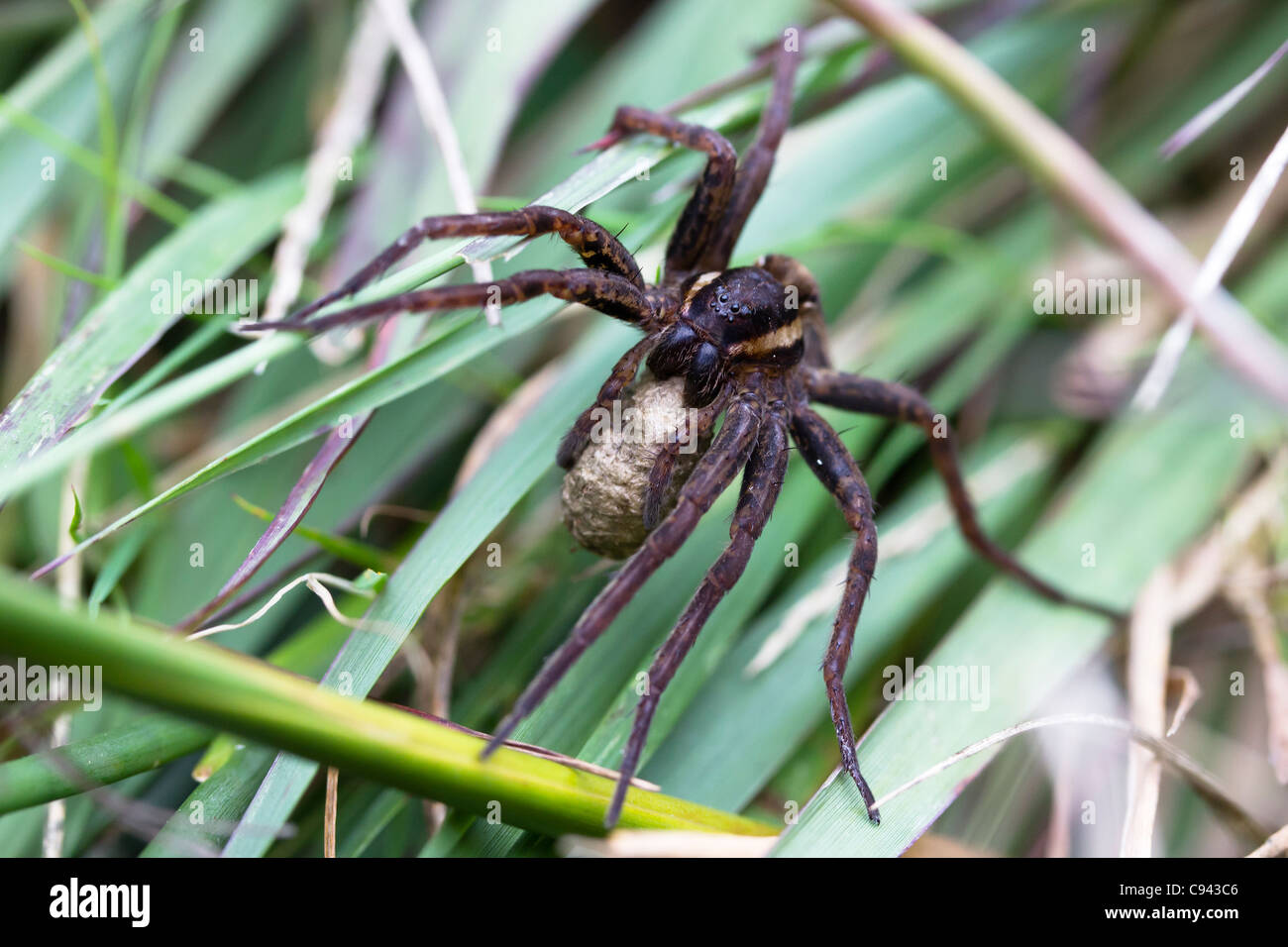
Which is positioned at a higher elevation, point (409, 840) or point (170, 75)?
point (170, 75)

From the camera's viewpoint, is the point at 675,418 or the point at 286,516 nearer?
the point at 286,516

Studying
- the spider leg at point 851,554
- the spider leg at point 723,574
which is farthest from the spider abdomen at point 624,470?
the spider leg at point 851,554

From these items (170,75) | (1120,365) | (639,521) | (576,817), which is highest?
(170,75)

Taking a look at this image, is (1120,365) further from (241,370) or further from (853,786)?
(241,370)

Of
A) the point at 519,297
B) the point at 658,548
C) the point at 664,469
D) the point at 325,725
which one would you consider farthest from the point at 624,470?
the point at 325,725

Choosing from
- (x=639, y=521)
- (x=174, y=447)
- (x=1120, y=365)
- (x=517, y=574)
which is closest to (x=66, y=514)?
(x=174, y=447)

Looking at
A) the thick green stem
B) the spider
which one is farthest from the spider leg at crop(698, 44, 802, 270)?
the thick green stem

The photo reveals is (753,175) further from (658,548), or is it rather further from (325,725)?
(325,725)

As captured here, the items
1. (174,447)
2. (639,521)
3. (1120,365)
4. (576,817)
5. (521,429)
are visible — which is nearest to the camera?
(576,817)
